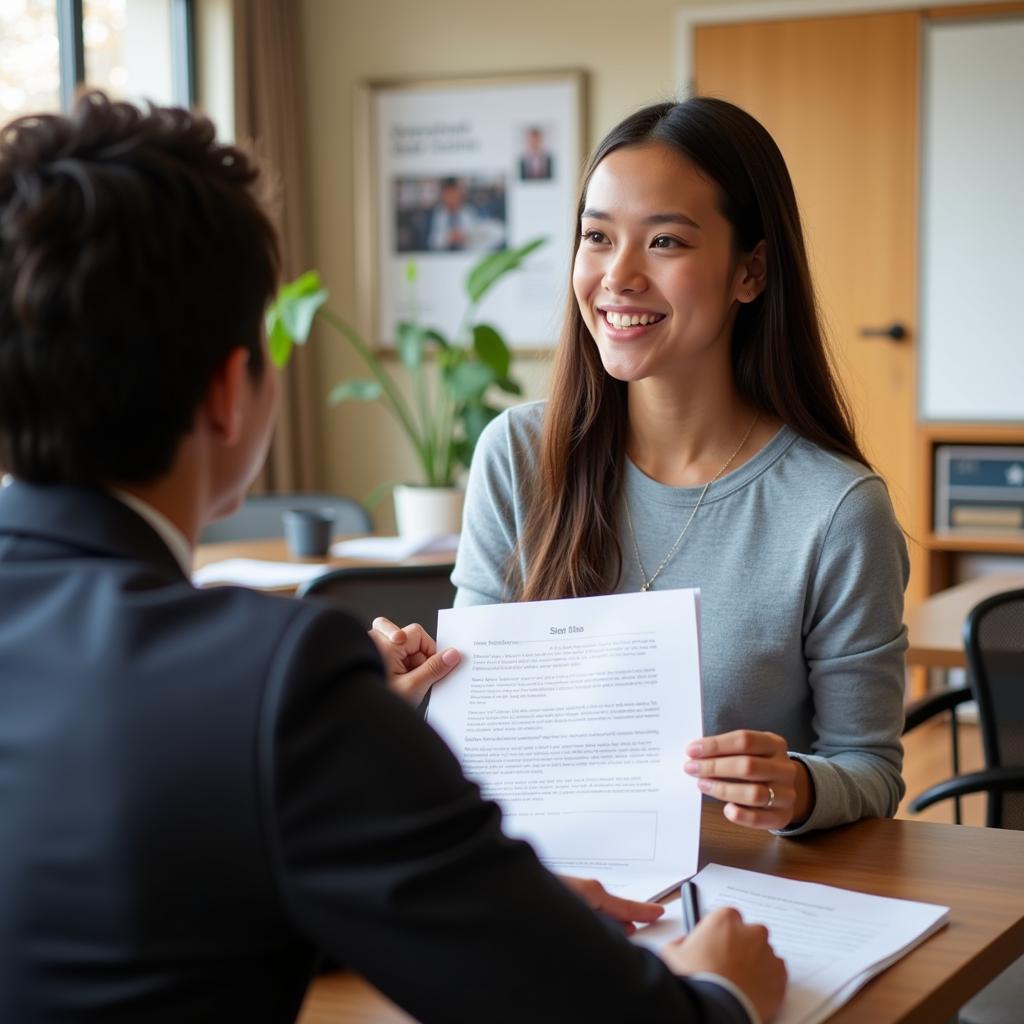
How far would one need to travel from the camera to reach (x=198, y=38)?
5.26 m

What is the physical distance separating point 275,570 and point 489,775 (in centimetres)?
190

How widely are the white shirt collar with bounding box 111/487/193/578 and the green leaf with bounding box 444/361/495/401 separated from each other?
3262mm

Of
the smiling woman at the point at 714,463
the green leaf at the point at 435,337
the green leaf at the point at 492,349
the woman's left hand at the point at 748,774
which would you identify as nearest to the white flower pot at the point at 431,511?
the green leaf at the point at 492,349

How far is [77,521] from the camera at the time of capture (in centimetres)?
82

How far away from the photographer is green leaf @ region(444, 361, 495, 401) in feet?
13.5

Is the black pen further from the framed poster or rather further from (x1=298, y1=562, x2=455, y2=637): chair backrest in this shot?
the framed poster

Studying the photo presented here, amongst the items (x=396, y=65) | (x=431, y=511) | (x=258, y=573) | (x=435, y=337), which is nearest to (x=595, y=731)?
(x=258, y=573)

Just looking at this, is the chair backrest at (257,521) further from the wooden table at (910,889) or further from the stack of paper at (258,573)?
the wooden table at (910,889)

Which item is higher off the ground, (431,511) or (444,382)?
(444,382)

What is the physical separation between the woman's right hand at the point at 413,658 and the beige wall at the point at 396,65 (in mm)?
3985

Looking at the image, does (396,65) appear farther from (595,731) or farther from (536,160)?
(595,731)

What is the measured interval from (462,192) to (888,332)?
1721 millimetres

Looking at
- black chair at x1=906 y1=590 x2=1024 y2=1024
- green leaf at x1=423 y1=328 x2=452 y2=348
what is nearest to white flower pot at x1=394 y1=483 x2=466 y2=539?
green leaf at x1=423 y1=328 x2=452 y2=348

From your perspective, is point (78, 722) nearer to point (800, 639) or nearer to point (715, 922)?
point (715, 922)
